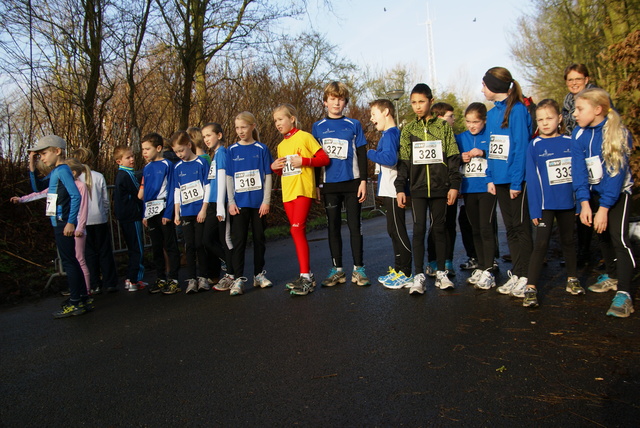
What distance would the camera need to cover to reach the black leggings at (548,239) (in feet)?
15.8

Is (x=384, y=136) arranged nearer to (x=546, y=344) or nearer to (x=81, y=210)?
(x=546, y=344)

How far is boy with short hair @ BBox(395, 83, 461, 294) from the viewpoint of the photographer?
5.51m

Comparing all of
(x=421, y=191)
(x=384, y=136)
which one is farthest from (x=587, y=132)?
(x=384, y=136)

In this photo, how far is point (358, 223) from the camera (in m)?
6.09

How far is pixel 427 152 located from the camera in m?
5.55

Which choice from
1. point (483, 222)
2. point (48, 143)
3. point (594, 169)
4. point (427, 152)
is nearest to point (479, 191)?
point (483, 222)

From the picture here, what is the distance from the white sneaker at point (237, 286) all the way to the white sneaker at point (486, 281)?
266 centimetres

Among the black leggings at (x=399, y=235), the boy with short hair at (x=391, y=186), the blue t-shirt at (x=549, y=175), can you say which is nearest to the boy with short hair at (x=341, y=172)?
the boy with short hair at (x=391, y=186)

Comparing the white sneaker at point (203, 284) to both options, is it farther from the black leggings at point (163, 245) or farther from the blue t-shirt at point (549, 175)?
the blue t-shirt at point (549, 175)

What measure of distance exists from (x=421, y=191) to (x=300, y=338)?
2263 millimetres

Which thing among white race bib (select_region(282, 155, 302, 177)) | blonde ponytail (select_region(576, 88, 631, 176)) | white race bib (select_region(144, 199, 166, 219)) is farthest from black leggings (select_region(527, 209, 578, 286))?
white race bib (select_region(144, 199, 166, 219))

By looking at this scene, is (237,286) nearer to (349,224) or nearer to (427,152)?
(349,224)

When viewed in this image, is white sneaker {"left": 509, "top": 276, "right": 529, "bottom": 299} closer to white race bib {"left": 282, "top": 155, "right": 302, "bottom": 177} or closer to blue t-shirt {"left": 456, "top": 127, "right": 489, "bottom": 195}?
blue t-shirt {"left": 456, "top": 127, "right": 489, "bottom": 195}

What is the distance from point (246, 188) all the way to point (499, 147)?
2884 millimetres
